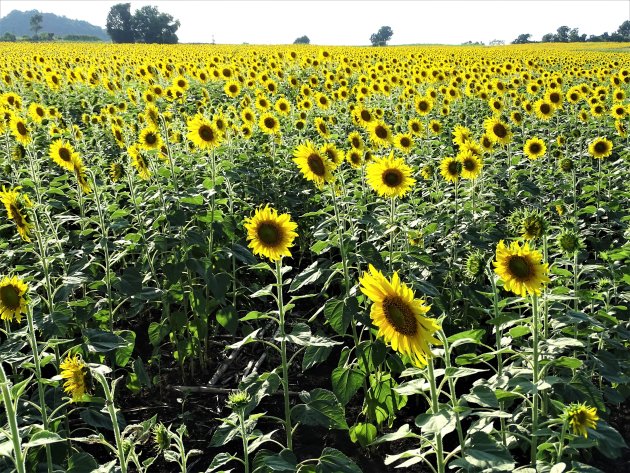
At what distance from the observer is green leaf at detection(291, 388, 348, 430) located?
2.83 m

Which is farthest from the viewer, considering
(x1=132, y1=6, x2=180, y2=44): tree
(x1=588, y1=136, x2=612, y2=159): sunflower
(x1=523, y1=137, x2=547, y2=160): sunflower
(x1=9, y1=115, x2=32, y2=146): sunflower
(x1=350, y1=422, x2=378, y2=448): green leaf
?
(x1=132, y1=6, x2=180, y2=44): tree

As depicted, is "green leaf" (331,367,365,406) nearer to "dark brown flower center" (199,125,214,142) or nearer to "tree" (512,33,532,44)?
"dark brown flower center" (199,125,214,142)

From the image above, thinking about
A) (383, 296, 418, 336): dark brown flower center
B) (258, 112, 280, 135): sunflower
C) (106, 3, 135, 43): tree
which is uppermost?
(106, 3, 135, 43): tree

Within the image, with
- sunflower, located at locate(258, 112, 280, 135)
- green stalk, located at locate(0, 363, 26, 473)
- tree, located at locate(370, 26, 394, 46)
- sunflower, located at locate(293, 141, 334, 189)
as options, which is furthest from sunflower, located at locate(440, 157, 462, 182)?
tree, located at locate(370, 26, 394, 46)

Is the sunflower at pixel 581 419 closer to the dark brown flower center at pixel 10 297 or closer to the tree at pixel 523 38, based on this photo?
the dark brown flower center at pixel 10 297

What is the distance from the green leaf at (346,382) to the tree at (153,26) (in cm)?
7702

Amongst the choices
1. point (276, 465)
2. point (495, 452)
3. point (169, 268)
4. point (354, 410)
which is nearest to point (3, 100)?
point (169, 268)

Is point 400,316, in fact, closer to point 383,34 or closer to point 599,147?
point 599,147

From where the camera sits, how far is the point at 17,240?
4.47 metres

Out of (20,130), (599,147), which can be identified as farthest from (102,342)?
(599,147)

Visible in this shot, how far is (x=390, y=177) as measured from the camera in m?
4.07

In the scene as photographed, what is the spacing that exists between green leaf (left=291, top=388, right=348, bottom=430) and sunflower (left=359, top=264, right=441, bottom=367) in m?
0.75

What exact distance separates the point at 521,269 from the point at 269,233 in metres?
1.24

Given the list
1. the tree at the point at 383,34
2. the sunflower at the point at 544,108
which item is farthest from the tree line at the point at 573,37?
the sunflower at the point at 544,108
